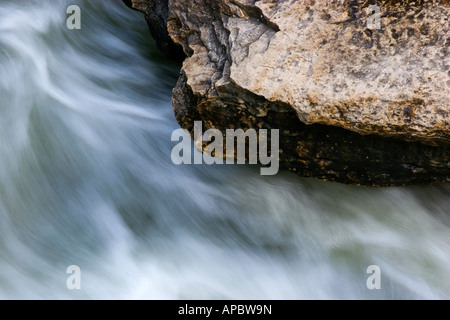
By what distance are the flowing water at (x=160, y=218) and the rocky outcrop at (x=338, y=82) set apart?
292 millimetres

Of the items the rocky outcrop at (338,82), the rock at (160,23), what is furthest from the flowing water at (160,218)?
the rock at (160,23)

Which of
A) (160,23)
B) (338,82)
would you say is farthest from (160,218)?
(160,23)

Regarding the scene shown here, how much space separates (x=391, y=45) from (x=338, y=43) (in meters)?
0.27

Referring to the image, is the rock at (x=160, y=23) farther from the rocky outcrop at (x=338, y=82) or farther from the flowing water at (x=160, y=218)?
the rocky outcrop at (x=338, y=82)

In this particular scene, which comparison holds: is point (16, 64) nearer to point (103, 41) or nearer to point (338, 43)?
point (103, 41)

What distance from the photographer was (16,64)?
157 inches

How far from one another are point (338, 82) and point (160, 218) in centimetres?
130

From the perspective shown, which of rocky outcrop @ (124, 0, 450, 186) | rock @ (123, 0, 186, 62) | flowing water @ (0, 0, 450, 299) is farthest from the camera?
rock @ (123, 0, 186, 62)

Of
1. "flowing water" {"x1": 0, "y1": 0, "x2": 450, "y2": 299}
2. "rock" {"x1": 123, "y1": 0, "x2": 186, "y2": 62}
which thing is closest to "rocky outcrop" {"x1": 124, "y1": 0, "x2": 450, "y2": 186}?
"flowing water" {"x1": 0, "y1": 0, "x2": 450, "y2": 299}

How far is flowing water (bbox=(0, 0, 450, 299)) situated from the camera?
294 cm

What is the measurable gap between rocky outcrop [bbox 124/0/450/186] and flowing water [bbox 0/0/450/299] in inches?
11.5

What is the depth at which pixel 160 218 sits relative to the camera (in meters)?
3.28

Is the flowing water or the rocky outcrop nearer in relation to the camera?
the rocky outcrop

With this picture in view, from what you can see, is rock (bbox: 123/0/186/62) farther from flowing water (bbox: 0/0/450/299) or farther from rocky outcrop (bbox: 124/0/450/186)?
rocky outcrop (bbox: 124/0/450/186)
